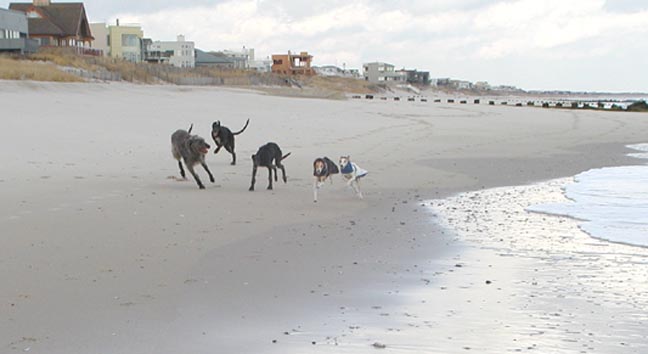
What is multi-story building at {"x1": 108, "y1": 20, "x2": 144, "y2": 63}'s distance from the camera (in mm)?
79250

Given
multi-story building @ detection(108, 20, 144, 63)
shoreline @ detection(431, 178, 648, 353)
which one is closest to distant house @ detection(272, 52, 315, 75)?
multi-story building @ detection(108, 20, 144, 63)

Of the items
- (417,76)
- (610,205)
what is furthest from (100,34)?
(417,76)

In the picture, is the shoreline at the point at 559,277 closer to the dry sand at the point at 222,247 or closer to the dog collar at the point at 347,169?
the dry sand at the point at 222,247

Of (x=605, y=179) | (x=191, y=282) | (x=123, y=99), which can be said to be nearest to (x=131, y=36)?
(x=123, y=99)

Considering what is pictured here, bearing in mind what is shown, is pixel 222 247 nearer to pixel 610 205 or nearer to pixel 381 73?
pixel 610 205

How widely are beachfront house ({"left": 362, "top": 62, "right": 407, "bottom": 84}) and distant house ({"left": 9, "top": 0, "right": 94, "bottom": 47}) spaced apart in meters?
92.4

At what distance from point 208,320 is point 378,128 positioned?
57.6 ft

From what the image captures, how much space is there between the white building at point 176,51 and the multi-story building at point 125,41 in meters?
9.33

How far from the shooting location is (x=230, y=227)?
7398mm

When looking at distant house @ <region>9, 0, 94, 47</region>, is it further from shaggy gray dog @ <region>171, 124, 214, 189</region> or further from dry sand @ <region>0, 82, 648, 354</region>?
shaggy gray dog @ <region>171, 124, 214, 189</region>

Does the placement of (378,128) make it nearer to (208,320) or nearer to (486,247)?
(486,247)

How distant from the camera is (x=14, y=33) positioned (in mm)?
44562

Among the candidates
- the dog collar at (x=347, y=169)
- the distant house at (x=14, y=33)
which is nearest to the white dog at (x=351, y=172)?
the dog collar at (x=347, y=169)

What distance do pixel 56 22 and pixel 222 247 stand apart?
4944cm
